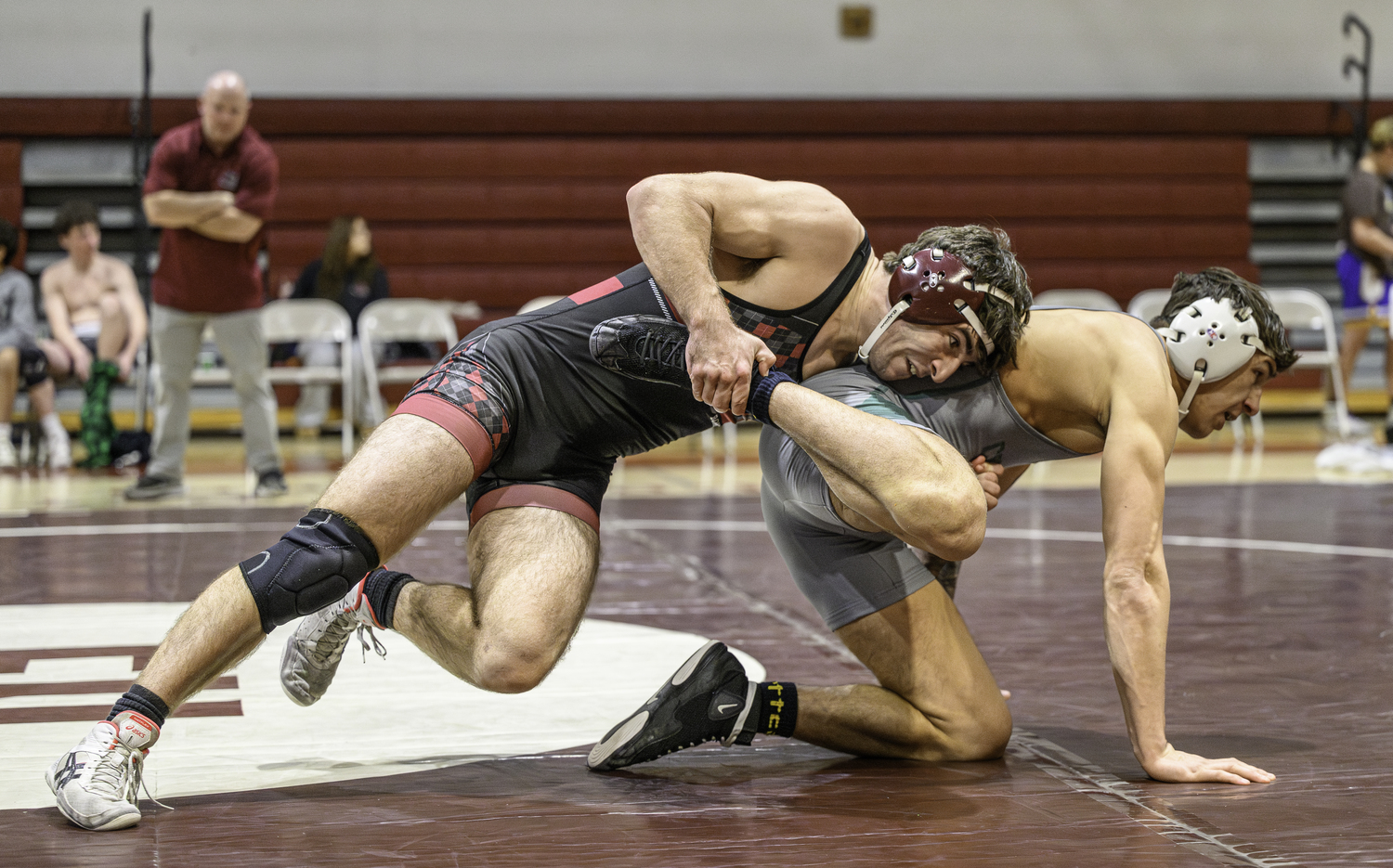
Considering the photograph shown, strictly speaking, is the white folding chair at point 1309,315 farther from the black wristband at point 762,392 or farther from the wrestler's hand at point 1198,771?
the black wristband at point 762,392

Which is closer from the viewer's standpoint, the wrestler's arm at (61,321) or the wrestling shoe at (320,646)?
the wrestling shoe at (320,646)

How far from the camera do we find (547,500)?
2.26 meters

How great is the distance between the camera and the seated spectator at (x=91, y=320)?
6.70 metres

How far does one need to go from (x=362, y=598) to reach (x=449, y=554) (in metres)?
1.87

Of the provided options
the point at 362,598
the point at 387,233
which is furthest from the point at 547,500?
the point at 387,233

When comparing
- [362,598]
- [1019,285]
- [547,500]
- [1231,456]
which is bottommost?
[1231,456]

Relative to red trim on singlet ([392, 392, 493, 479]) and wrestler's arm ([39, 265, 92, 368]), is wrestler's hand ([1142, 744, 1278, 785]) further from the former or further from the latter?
wrestler's arm ([39, 265, 92, 368])

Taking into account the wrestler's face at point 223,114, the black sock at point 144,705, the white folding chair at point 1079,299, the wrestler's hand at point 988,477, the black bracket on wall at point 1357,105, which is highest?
the black bracket on wall at point 1357,105

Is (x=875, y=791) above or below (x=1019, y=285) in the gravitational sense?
below

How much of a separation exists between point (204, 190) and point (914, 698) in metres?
3.92

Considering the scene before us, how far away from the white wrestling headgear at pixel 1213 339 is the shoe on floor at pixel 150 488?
164 inches

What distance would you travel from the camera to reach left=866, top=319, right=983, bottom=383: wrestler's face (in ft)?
7.13

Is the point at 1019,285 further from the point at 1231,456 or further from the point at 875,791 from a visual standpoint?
the point at 1231,456

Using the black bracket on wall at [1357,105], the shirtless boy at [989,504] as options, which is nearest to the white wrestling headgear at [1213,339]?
the shirtless boy at [989,504]
